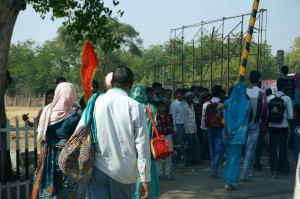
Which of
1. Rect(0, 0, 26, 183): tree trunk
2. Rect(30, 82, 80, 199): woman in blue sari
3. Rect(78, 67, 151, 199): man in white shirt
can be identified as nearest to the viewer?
Rect(78, 67, 151, 199): man in white shirt

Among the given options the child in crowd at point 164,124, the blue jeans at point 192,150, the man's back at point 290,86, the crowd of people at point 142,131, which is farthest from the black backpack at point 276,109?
the man's back at point 290,86

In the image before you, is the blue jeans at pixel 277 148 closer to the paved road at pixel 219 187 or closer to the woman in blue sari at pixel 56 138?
the paved road at pixel 219 187

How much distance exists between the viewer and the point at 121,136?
4.27 metres

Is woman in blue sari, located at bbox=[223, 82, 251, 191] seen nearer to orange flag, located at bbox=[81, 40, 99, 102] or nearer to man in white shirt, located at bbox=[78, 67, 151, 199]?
orange flag, located at bbox=[81, 40, 99, 102]

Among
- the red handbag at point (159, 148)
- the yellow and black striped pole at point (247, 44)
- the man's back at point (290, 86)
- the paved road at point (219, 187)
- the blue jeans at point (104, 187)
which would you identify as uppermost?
the yellow and black striped pole at point (247, 44)

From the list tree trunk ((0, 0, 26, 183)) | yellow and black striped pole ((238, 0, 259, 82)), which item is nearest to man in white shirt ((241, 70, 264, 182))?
yellow and black striped pole ((238, 0, 259, 82))

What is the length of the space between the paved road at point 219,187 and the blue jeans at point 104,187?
3.77 metres

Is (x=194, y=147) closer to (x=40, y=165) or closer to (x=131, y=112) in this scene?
(x=40, y=165)

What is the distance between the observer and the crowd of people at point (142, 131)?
4285 millimetres

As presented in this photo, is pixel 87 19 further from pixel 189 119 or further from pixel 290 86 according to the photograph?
pixel 290 86

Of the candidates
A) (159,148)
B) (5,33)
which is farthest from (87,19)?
(159,148)

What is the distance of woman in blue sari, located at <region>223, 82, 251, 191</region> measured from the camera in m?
8.34

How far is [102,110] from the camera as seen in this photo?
431 centimetres

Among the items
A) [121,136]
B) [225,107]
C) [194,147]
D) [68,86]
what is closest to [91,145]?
[121,136]
